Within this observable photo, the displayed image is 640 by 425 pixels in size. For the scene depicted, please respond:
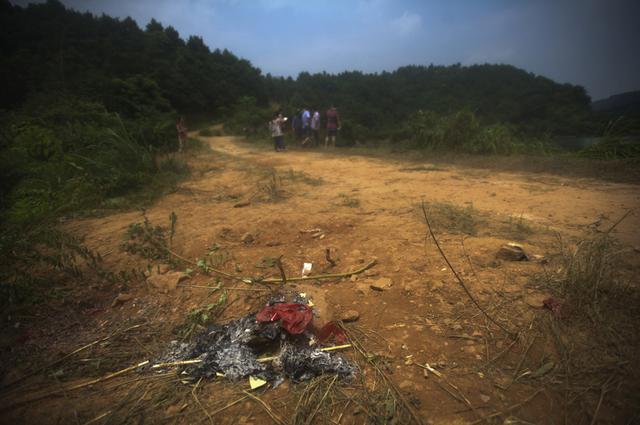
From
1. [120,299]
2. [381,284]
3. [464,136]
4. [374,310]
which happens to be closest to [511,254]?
[381,284]

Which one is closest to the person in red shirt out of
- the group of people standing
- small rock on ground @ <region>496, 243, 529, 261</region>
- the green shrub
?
the group of people standing

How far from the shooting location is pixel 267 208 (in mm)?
4379

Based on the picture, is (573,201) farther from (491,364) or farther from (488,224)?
(491,364)

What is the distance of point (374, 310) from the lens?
82.4 inches

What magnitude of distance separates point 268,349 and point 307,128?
1110 cm

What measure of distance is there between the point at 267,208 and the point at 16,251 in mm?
2789

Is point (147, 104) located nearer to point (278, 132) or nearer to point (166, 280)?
point (278, 132)

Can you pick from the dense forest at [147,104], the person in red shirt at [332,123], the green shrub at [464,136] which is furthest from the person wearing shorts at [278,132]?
the green shrub at [464,136]

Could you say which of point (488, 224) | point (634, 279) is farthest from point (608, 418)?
point (488, 224)

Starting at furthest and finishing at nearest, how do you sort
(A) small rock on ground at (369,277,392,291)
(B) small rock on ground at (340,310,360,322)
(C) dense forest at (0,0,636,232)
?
(C) dense forest at (0,0,636,232) → (A) small rock on ground at (369,277,392,291) → (B) small rock on ground at (340,310,360,322)

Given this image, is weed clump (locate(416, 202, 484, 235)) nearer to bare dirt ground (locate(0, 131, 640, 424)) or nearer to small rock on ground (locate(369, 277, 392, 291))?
bare dirt ground (locate(0, 131, 640, 424))

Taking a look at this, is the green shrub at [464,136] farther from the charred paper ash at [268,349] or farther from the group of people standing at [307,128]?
the charred paper ash at [268,349]

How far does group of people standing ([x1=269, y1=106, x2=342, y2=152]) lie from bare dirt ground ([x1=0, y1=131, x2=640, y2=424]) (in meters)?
7.26

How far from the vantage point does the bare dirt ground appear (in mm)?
1444
